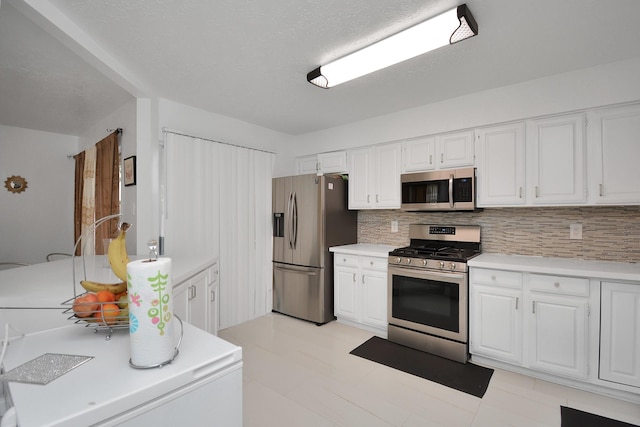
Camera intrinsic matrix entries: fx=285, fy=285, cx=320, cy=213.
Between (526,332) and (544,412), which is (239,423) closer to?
(544,412)

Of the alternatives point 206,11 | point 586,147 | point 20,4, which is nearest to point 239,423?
point 206,11

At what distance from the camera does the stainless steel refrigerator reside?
3484mm

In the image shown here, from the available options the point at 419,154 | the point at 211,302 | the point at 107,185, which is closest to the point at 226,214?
the point at 211,302

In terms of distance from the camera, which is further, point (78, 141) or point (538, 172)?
point (78, 141)

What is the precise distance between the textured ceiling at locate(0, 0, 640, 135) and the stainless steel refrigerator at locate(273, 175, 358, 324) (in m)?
0.99

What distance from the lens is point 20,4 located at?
1.51 m

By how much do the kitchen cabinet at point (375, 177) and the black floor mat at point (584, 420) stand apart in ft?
6.98

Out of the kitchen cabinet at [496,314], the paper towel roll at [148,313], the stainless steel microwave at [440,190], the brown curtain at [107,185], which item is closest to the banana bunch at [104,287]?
the paper towel roll at [148,313]

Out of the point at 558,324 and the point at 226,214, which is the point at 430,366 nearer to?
the point at 558,324

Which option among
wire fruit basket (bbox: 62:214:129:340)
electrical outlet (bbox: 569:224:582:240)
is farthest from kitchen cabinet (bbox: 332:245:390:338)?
wire fruit basket (bbox: 62:214:129:340)

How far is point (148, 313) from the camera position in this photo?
76cm

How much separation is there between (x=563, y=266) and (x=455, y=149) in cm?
137

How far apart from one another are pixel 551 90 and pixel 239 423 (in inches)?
126

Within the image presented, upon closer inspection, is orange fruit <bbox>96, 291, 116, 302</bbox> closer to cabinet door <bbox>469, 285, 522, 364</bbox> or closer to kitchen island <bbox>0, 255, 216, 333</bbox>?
kitchen island <bbox>0, 255, 216, 333</bbox>
